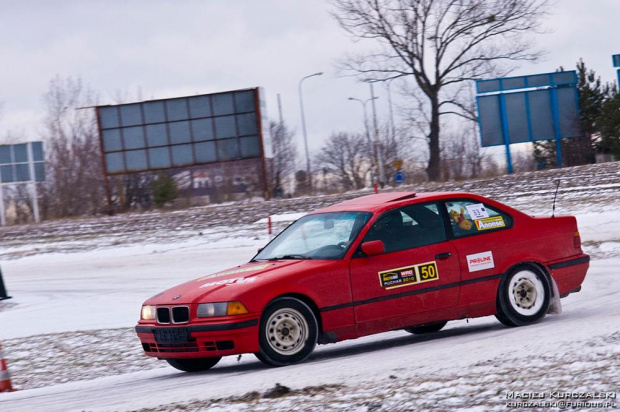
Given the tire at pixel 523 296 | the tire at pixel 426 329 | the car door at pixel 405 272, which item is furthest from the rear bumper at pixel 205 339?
the tire at pixel 523 296

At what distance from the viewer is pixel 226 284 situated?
8.55m

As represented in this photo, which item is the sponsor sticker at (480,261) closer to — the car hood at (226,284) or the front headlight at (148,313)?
the car hood at (226,284)

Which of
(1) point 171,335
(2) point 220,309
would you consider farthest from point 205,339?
(1) point 171,335

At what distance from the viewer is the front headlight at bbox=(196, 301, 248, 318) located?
8.20 meters

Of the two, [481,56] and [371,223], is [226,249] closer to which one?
[371,223]

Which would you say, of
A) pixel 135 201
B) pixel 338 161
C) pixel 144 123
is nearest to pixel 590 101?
pixel 144 123

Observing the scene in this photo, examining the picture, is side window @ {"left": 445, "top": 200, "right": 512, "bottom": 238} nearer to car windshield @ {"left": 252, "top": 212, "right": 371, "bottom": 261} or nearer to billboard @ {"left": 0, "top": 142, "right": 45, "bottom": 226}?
car windshield @ {"left": 252, "top": 212, "right": 371, "bottom": 261}

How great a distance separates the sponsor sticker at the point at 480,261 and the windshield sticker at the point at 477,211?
1.34ft

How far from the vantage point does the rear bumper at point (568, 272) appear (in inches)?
387

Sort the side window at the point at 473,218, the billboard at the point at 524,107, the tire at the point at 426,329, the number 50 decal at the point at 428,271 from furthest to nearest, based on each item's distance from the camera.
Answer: the billboard at the point at 524,107 < the tire at the point at 426,329 < the side window at the point at 473,218 < the number 50 decal at the point at 428,271

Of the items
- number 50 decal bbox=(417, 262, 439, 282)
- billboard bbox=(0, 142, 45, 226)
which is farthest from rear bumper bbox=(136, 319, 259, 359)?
billboard bbox=(0, 142, 45, 226)

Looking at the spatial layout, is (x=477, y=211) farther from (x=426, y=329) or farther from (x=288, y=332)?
(x=288, y=332)

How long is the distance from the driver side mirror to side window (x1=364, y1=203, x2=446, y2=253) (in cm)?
20

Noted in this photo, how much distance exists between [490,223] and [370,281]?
63.1 inches
